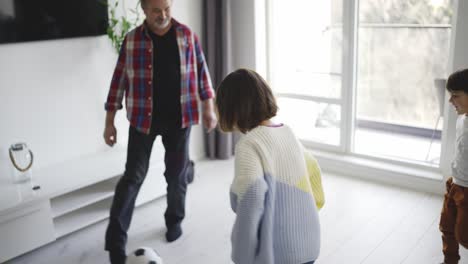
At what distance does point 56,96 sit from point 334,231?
6.21 feet

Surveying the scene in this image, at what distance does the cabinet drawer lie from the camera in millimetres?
2463

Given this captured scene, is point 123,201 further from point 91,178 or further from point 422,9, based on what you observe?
point 422,9

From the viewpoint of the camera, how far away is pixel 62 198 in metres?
2.90

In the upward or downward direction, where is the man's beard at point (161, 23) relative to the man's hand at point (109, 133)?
upward

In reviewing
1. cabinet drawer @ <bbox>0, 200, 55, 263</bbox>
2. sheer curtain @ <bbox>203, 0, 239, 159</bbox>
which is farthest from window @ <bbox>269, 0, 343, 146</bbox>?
cabinet drawer @ <bbox>0, 200, 55, 263</bbox>

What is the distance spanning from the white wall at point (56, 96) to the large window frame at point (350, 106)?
1.47 metres

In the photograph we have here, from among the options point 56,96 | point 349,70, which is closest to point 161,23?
point 56,96

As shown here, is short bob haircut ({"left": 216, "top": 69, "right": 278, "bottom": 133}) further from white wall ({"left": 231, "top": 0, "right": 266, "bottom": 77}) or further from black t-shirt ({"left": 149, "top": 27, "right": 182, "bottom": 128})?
white wall ({"left": 231, "top": 0, "right": 266, "bottom": 77})

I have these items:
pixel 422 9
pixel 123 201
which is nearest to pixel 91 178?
pixel 123 201

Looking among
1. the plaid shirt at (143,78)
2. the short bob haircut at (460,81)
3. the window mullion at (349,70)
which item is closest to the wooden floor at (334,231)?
the window mullion at (349,70)

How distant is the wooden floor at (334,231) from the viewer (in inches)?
99.1

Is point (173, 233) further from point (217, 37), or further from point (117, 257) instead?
point (217, 37)

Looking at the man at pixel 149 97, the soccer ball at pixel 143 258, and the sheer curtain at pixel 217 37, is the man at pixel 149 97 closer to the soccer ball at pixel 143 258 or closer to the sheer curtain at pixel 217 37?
the soccer ball at pixel 143 258

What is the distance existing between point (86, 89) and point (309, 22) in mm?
1773
